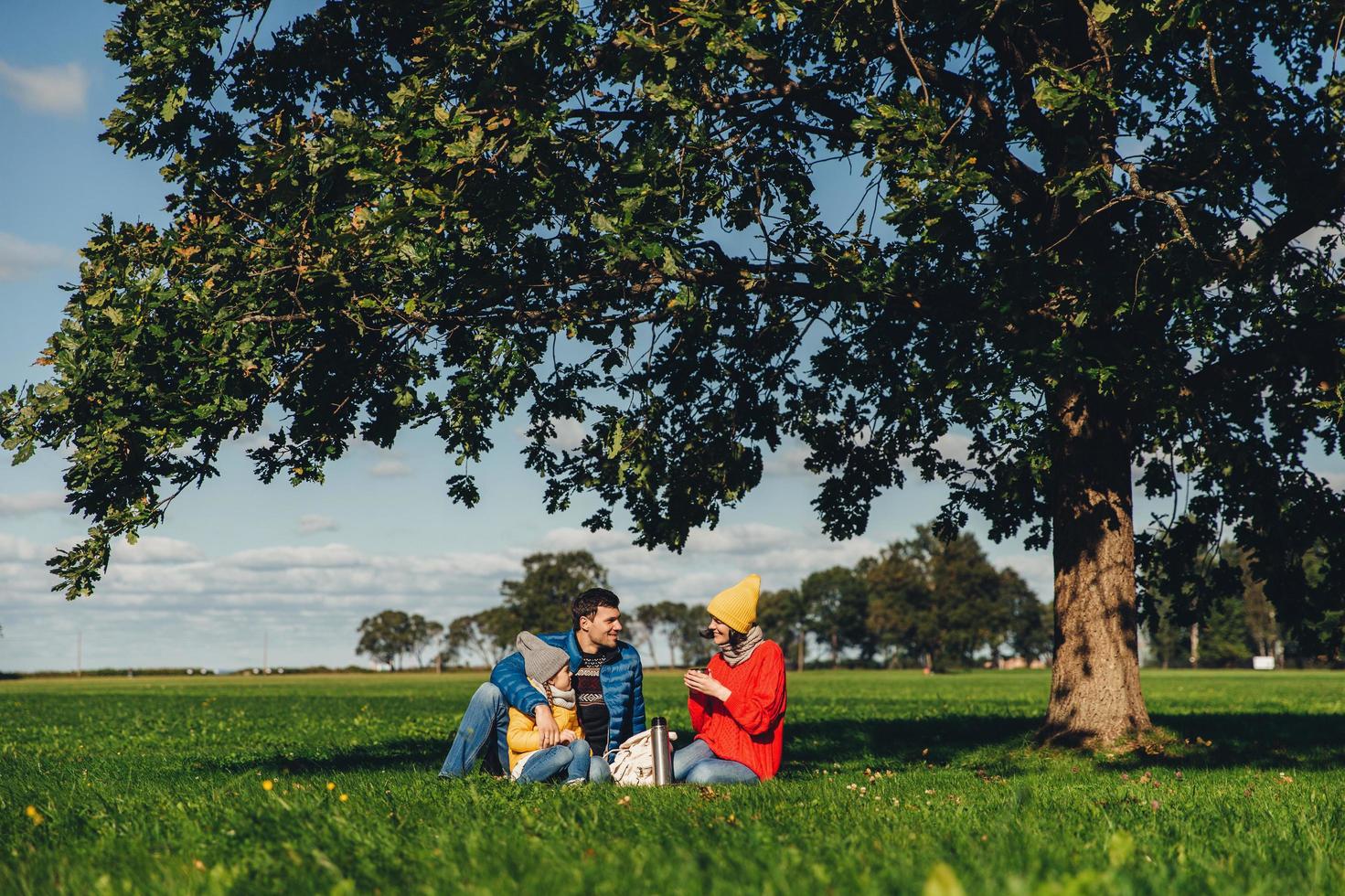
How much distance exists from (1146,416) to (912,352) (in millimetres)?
2584

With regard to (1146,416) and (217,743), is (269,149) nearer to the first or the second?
(1146,416)

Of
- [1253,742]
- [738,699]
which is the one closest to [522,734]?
[738,699]

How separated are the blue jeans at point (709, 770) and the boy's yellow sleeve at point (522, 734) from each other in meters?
1.13

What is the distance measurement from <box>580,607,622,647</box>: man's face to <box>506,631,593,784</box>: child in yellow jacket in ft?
0.96

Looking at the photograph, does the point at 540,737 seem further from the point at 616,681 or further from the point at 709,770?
the point at 709,770

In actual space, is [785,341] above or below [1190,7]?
below

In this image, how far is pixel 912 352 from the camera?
1221 cm

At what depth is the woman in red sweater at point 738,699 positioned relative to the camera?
8.30m

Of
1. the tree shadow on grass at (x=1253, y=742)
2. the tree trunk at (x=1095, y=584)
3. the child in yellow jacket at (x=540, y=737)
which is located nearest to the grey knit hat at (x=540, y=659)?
the child in yellow jacket at (x=540, y=737)

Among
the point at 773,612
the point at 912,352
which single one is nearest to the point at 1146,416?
the point at 912,352

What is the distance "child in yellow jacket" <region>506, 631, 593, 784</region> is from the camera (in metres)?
8.16

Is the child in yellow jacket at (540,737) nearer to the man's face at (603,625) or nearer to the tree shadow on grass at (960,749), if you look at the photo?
the man's face at (603,625)

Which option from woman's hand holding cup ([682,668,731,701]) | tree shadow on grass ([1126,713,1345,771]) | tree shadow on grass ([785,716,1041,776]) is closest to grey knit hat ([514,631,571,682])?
woman's hand holding cup ([682,668,731,701])

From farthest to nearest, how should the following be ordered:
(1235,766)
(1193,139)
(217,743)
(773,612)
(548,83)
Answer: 1. (773,612)
2. (217,743)
3. (1235,766)
4. (1193,139)
5. (548,83)
